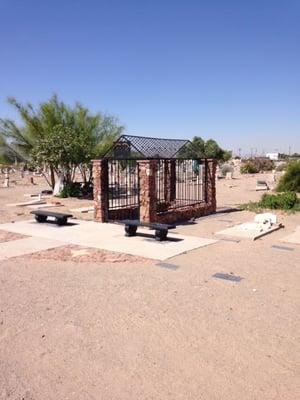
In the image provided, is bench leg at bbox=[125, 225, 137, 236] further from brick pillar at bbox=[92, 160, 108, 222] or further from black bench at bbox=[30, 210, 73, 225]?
black bench at bbox=[30, 210, 73, 225]

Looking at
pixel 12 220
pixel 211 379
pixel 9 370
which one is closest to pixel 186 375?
pixel 211 379

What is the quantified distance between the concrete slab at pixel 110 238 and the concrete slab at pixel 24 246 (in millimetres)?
316

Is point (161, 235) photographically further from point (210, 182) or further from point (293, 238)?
point (210, 182)

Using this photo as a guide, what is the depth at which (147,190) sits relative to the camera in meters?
10.7

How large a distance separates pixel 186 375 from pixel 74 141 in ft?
51.3

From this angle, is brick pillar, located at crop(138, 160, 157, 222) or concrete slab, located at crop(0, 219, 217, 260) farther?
brick pillar, located at crop(138, 160, 157, 222)

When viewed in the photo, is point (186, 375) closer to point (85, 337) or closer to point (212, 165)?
point (85, 337)

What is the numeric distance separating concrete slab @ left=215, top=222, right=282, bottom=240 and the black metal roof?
330 centimetres

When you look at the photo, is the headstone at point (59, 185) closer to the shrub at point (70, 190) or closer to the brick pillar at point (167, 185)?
the shrub at point (70, 190)

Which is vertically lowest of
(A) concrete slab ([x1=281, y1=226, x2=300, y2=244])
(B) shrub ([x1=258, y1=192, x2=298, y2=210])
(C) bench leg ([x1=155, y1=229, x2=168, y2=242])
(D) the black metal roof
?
(A) concrete slab ([x1=281, y1=226, x2=300, y2=244])

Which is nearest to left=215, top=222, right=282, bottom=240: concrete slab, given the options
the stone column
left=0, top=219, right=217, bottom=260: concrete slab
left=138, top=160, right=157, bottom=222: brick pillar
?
left=0, top=219, right=217, bottom=260: concrete slab

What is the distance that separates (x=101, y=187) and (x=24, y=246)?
127 inches

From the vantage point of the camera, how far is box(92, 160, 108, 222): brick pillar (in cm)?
1111

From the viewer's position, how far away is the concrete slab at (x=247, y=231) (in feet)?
31.0
